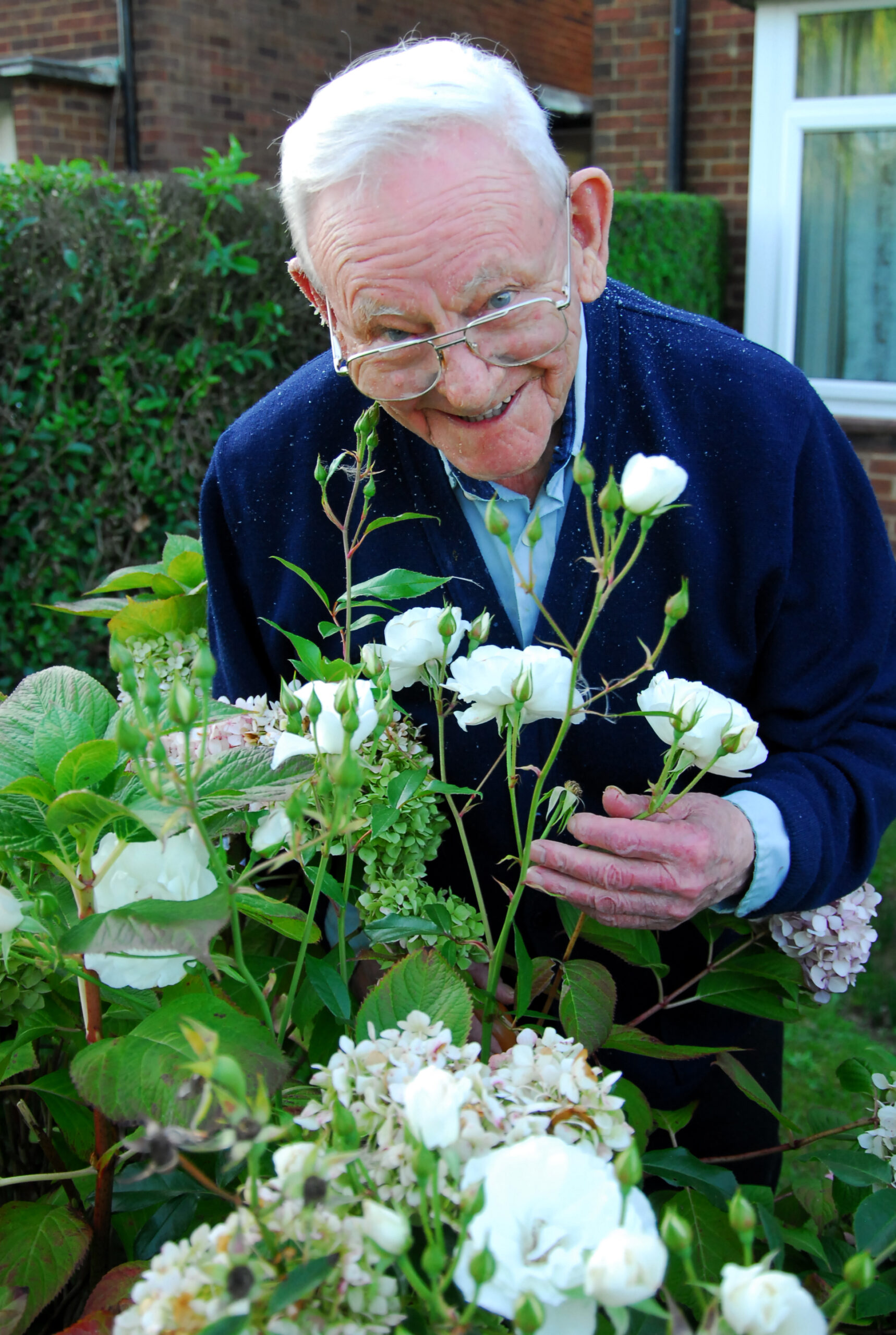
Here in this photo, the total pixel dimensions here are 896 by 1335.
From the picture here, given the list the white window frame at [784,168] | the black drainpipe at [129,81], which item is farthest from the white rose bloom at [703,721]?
the black drainpipe at [129,81]

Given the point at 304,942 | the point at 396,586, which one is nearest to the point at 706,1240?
the point at 304,942

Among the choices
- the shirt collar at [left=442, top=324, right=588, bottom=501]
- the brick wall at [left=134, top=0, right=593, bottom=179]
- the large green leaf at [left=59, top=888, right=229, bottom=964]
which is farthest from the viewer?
the brick wall at [left=134, top=0, right=593, bottom=179]

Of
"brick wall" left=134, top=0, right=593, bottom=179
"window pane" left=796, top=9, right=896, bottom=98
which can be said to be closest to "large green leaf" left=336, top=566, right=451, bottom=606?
"window pane" left=796, top=9, right=896, bottom=98

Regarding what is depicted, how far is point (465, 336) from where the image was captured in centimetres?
132

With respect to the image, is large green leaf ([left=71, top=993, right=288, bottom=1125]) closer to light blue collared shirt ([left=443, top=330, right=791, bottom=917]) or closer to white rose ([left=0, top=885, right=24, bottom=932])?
white rose ([left=0, top=885, right=24, bottom=932])

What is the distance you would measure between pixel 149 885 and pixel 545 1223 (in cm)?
35

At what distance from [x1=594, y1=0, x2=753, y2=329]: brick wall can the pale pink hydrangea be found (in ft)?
21.6

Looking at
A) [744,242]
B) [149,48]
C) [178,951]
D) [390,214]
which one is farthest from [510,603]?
[149,48]

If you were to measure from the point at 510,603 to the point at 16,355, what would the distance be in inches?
143

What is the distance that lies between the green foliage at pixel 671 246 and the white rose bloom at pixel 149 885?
19.2ft

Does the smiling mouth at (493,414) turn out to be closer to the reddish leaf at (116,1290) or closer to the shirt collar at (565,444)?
the shirt collar at (565,444)

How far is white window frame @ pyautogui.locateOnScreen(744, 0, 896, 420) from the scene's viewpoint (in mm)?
6352

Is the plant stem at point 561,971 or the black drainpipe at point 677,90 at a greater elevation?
the black drainpipe at point 677,90

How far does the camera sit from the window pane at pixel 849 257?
647 cm
